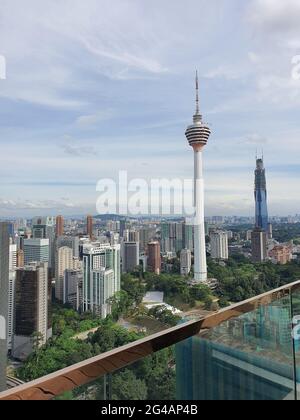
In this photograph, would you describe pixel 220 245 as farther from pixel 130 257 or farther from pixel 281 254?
pixel 130 257

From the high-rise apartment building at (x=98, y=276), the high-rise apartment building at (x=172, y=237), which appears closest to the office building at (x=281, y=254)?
the high-rise apartment building at (x=172, y=237)

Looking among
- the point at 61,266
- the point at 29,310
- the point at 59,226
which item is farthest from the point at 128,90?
the point at 29,310

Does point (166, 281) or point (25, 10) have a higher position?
point (25, 10)

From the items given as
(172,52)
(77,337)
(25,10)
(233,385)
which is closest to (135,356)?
(233,385)

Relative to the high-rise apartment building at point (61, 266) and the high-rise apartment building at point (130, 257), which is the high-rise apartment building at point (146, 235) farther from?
the high-rise apartment building at point (61, 266)

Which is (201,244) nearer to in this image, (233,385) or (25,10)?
(25,10)
